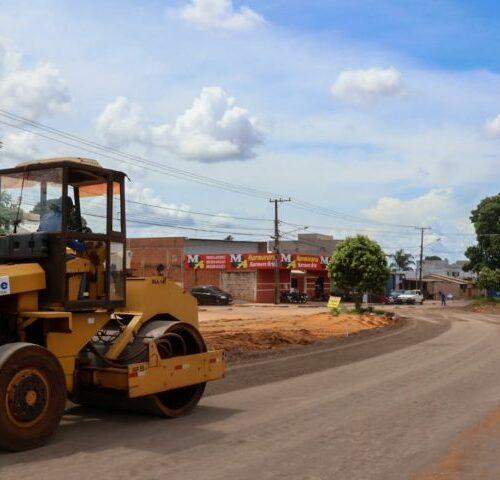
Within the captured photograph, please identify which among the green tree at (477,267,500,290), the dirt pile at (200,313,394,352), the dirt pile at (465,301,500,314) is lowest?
the dirt pile at (465,301,500,314)

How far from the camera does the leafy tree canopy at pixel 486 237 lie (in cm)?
7369

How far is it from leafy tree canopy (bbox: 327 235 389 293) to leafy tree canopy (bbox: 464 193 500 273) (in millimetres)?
41237

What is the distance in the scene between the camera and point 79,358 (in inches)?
304

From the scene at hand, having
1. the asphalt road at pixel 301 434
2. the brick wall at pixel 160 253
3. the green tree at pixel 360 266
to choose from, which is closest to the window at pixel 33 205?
the asphalt road at pixel 301 434

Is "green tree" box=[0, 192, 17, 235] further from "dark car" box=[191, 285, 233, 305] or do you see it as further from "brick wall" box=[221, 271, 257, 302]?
"brick wall" box=[221, 271, 257, 302]

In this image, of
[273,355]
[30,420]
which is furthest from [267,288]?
[30,420]

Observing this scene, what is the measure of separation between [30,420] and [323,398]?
502 centimetres

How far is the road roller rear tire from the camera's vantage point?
6.35 meters

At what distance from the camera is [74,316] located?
7406 millimetres

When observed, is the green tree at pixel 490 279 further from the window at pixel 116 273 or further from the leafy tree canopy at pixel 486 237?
the window at pixel 116 273

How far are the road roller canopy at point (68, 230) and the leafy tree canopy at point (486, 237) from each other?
71.1m

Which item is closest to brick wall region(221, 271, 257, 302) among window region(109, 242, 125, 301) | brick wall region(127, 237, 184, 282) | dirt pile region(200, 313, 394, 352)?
brick wall region(127, 237, 184, 282)

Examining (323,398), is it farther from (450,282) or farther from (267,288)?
(450,282)

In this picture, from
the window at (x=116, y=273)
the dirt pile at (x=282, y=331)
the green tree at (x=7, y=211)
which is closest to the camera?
the green tree at (x=7, y=211)
